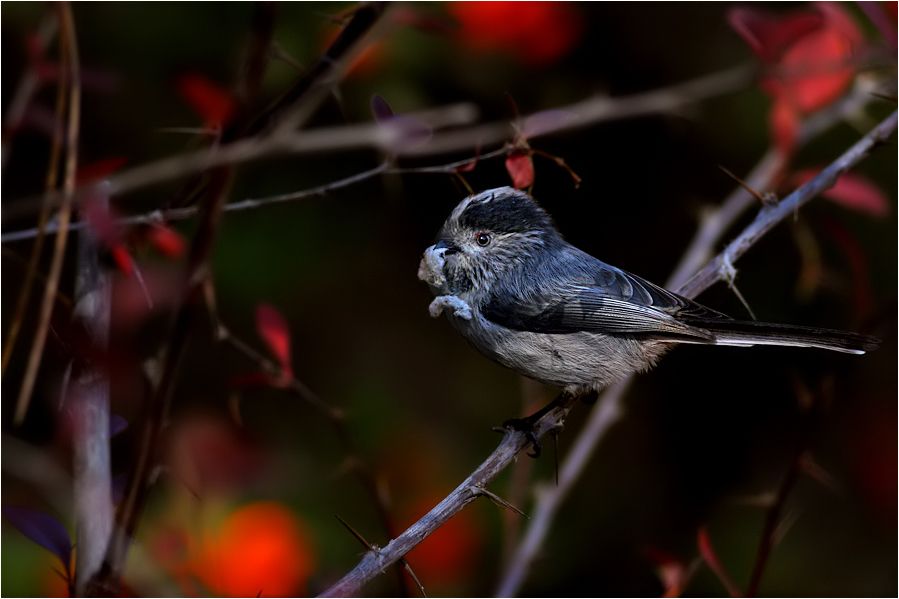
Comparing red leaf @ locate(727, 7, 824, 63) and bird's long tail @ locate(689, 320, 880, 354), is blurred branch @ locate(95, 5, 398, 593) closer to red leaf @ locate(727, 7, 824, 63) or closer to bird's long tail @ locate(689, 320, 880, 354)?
red leaf @ locate(727, 7, 824, 63)

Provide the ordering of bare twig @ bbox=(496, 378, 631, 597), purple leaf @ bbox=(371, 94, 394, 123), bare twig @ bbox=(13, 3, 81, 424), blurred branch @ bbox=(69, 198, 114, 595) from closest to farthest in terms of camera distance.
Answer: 1. bare twig @ bbox=(13, 3, 81, 424)
2. blurred branch @ bbox=(69, 198, 114, 595)
3. purple leaf @ bbox=(371, 94, 394, 123)
4. bare twig @ bbox=(496, 378, 631, 597)

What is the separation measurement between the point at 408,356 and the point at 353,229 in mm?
738

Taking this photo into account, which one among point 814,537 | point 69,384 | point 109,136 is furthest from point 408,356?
point 69,384

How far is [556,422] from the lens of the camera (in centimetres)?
251

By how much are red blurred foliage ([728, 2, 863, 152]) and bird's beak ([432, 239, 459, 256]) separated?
0.88 meters

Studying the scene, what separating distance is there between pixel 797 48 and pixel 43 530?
2.08 meters

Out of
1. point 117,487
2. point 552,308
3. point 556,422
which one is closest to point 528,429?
point 556,422

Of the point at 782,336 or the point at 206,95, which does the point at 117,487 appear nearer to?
the point at 206,95

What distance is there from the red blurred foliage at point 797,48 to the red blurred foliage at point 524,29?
1.12 metres

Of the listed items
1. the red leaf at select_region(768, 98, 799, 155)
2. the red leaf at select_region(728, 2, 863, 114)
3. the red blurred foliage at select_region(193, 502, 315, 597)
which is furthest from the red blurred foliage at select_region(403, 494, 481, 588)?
the red leaf at select_region(728, 2, 863, 114)

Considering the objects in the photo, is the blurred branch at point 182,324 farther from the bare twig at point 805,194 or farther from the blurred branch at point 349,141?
the bare twig at point 805,194

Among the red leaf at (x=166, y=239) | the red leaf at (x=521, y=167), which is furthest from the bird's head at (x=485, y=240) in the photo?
the red leaf at (x=166, y=239)

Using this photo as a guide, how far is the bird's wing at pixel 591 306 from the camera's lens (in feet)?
8.25

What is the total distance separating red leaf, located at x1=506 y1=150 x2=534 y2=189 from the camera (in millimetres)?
1834
